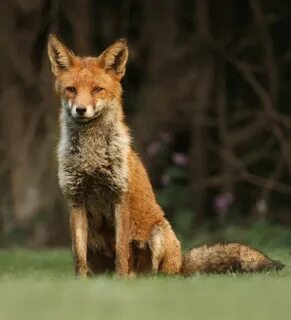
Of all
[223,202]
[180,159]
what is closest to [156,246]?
[223,202]

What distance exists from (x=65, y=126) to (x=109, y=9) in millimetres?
9788

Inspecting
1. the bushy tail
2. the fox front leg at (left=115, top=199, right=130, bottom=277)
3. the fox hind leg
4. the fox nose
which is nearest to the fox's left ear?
the fox nose

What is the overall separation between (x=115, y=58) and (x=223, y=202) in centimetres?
846

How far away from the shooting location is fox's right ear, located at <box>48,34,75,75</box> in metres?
10.1

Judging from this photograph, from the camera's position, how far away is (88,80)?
32.2 ft

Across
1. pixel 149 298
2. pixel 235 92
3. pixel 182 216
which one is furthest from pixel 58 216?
pixel 149 298

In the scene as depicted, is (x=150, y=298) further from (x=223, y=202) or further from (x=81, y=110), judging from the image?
(x=223, y=202)

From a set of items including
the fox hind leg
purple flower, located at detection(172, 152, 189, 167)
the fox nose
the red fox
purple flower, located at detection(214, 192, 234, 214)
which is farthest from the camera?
purple flower, located at detection(172, 152, 189, 167)

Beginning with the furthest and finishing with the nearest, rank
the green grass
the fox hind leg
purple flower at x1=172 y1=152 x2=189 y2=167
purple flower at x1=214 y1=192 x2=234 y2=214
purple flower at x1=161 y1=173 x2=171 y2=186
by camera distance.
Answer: purple flower at x1=172 y1=152 x2=189 y2=167, purple flower at x1=161 y1=173 x2=171 y2=186, purple flower at x1=214 y1=192 x2=234 y2=214, the fox hind leg, the green grass

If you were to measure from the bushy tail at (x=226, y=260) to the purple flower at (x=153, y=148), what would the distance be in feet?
26.4

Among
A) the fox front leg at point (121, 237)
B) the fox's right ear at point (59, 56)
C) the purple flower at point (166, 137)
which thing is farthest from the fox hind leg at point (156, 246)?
the purple flower at point (166, 137)

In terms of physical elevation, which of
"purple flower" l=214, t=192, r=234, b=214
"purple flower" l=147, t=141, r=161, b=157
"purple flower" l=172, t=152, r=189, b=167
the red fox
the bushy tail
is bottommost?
the bushy tail

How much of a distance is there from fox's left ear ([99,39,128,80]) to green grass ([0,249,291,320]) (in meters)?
1.72

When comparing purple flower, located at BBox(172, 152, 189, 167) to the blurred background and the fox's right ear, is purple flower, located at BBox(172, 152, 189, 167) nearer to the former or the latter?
the blurred background
